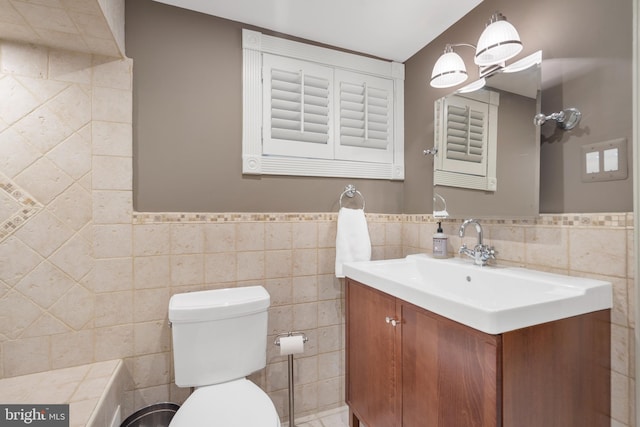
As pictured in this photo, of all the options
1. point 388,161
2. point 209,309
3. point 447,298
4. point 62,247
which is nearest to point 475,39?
point 388,161

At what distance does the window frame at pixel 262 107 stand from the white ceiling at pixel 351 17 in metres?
0.07

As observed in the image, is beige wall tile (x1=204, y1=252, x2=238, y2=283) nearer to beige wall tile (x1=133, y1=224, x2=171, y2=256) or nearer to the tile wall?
the tile wall

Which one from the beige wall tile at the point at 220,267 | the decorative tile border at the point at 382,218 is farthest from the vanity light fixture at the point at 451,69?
the beige wall tile at the point at 220,267

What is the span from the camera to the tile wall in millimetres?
1230

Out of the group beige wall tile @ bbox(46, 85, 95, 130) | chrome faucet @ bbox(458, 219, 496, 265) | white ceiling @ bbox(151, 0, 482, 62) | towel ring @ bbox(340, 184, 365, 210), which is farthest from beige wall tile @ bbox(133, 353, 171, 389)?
white ceiling @ bbox(151, 0, 482, 62)

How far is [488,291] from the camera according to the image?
122 centimetres

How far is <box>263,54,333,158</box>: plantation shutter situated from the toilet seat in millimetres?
1191

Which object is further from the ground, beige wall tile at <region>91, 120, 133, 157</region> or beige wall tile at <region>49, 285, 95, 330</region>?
beige wall tile at <region>91, 120, 133, 157</region>

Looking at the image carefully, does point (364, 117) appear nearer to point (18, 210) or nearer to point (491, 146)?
point (491, 146)

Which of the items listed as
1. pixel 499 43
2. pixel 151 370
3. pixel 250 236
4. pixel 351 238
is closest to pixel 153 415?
pixel 151 370

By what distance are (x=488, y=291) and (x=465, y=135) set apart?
799mm

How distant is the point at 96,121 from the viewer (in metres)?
1.35

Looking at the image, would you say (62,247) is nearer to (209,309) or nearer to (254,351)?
(209,309)

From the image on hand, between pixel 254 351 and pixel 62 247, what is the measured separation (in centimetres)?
100
